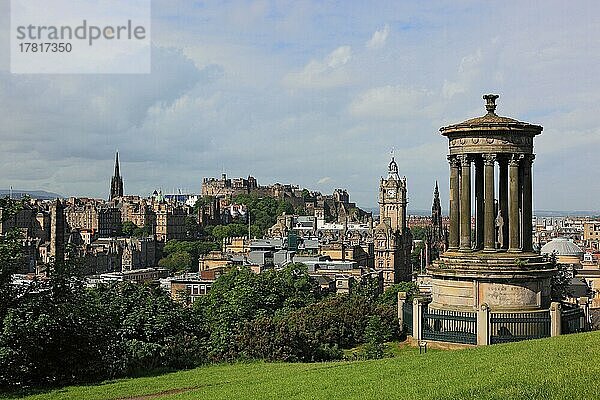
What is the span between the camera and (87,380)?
67.5 feet

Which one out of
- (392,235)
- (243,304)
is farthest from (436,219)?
(243,304)

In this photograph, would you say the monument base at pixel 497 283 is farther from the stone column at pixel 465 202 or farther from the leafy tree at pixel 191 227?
the leafy tree at pixel 191 227

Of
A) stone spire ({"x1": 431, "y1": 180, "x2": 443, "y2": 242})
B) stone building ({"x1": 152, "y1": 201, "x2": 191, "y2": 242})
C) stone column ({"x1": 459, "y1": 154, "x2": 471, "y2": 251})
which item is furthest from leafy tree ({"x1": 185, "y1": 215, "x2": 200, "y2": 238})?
stone column ({"x1": 459, "y1": 154, "x2": 471, "y2": 251})

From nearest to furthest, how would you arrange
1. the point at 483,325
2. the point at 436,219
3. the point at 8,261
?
the point at 483,325 → the point at 8,261 → the point at 436,219

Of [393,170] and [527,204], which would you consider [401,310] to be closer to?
[527,204]

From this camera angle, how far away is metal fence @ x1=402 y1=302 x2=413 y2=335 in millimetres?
21855

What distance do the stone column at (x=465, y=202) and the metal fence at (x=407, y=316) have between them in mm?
2179

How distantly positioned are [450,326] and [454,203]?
360 centimetres

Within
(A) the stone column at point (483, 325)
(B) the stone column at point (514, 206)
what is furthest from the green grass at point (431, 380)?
(B) the stone column at point (514, 206)

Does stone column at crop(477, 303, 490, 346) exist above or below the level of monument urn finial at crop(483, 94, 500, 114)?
below

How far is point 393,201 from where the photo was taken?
13962 centimetres

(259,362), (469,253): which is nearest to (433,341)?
(469,253)

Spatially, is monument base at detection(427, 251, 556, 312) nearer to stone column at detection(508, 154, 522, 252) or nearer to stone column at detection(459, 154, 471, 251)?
stone column at detection(508, 154, 522, 252)

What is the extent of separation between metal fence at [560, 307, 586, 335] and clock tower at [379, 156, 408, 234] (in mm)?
116397
